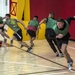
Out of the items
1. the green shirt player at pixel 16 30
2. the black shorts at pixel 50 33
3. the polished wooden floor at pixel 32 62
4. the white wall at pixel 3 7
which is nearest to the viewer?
the polished wooden floor at pixel 32 62

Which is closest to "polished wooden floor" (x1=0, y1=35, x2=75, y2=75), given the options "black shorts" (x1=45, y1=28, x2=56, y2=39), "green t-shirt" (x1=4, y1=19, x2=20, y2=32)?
"black shorts" (x1=45, y1=28, x2=56, y2=39)

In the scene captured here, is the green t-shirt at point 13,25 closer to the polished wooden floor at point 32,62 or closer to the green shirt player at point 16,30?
the green shirt player at point 16,30

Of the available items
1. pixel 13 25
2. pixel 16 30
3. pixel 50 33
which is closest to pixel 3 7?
pixel 13 25

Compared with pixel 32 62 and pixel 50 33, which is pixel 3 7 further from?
pixel 32 62

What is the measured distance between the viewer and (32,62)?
Result: 29.5ft

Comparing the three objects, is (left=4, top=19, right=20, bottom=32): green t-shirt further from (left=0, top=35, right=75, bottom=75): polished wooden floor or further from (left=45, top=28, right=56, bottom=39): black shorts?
(left=45, top=28, right=56, bottom=39): black shorts

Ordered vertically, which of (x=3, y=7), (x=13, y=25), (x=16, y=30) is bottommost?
(x=3, y=7)

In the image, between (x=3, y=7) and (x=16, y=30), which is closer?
(x=16, y=30)

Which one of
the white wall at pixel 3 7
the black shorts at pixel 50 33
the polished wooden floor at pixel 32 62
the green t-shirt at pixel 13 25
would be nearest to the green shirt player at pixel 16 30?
the green t-shirt at pixel 13 25

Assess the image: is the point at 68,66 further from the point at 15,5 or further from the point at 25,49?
the point at 15,5

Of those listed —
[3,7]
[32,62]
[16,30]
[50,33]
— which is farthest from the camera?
[3,7]

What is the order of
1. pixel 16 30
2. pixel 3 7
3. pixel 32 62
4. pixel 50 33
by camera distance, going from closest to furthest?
pixel 32 62 → pixel 50 33 → pixel 16 30 → pixel 3 7

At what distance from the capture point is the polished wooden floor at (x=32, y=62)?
7711 mm

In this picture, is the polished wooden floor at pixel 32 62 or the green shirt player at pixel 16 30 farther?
the green shirt player at pixel 16 30
